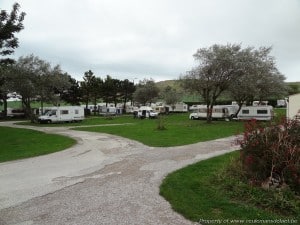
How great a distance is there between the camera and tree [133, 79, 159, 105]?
75.4 meters

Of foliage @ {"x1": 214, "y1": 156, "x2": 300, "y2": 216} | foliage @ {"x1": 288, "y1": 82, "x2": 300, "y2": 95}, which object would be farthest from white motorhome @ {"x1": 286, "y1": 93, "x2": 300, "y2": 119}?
foliage @ {"x1": 214, "y1": 156, "x2": 300, "y2": 216}

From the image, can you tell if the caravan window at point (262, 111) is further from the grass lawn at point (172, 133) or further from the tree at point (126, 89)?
the tree at point (126, 89)

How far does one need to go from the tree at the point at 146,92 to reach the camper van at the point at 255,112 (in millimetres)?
29477

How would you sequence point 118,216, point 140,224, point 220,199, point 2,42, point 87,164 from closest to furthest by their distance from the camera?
point 140,224
point 118,216
point 220,199
point 87,164
point 2,42

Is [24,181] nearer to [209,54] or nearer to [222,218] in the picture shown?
[222,218]

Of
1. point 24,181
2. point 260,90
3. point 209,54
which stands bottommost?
point 24,181

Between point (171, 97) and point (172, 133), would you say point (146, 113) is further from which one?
point (172, 133)

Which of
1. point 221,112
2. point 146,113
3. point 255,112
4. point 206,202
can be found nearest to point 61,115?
point 146,113

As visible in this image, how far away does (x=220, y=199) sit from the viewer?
25.1ft

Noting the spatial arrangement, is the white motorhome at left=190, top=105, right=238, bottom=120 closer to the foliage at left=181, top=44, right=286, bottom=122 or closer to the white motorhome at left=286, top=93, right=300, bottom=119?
the foliage at left=181, top=44, right=286, bottom=122

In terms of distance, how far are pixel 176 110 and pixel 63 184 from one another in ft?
221

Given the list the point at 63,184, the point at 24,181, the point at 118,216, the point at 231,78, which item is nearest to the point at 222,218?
the point at 118,216

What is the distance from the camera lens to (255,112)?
46.4 metres

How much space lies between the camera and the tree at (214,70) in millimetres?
39375
